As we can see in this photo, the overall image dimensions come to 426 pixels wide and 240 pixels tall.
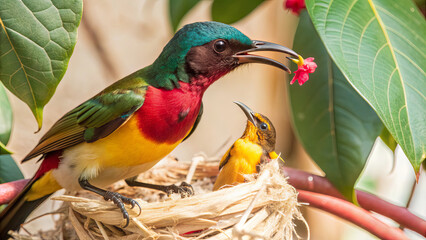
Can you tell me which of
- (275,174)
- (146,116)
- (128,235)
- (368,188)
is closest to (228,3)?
(146,116)

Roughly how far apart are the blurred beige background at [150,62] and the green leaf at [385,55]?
2.21 metres

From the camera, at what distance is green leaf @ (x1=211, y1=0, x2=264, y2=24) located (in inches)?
122

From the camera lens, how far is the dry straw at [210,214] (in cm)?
168

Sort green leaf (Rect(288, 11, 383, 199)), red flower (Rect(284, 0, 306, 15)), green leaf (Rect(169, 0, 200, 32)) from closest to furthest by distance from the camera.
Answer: green leaf (Rect(288, 11, 383, 199)) → red flower (Rect(284, 0, 306, 15)) → green leaf (Rect(169, 0, 200, 32))

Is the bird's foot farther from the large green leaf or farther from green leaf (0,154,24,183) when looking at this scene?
green leaf (0,154,24,183)

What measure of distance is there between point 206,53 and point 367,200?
3.16ft

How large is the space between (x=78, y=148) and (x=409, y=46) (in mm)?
1447

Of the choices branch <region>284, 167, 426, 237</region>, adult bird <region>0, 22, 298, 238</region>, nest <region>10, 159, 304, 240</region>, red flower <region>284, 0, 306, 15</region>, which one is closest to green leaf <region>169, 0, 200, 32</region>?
red flower <region>284, 0, 306, 15</region>

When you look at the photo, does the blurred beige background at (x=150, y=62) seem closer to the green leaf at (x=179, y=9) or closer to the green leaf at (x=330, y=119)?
the green leaf at (x=179, y=9)

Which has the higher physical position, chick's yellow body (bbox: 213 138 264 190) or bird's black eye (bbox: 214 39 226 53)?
bird's black eye (bbox: 214 39 226 53)

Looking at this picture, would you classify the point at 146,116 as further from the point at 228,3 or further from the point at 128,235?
the point at 228,3

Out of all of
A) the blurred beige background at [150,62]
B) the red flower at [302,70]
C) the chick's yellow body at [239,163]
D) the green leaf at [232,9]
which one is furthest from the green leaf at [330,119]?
the blurred beige background at [150,62]

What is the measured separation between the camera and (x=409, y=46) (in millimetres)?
1997

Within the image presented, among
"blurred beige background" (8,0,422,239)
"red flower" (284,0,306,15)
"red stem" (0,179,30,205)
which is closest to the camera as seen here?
"red stem" (0,179,30,205)
